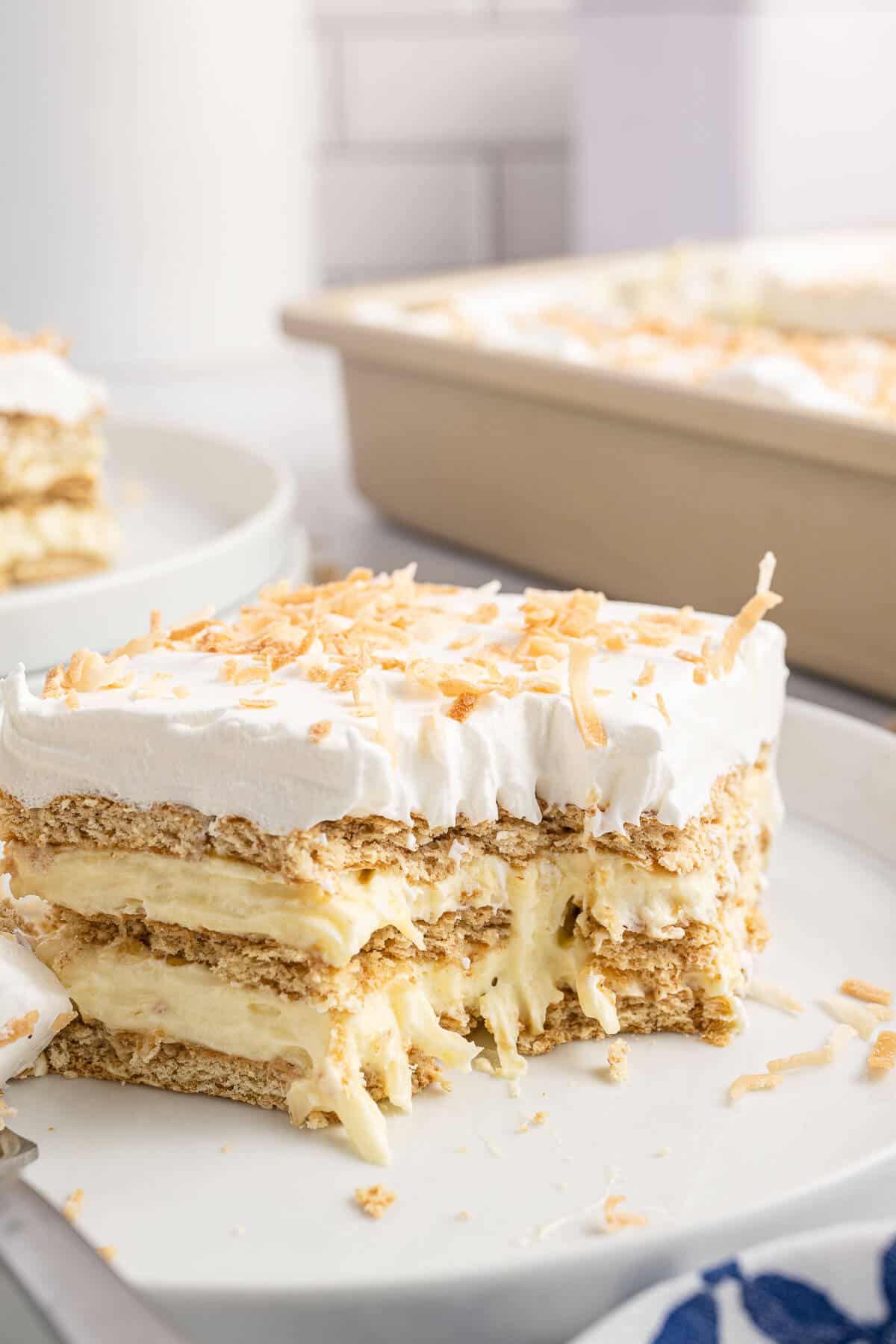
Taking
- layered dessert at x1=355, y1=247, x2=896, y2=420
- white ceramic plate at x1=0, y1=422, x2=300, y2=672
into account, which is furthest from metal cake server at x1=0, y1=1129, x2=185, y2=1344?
layered dessert at x1=355, y1=247, x2=896, y2=420

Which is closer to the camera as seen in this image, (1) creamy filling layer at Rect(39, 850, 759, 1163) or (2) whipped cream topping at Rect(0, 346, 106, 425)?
(1) creamy filling layer at Rect(39, 850, 759, 1163)

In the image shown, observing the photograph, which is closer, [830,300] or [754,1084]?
[754,1084]

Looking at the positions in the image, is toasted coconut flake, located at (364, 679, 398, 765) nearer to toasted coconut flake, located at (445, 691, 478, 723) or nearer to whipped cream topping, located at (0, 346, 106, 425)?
toasted coconut flake, located at (445, 691, 478, 723)

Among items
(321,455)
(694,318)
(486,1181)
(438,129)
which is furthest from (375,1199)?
(438,129)

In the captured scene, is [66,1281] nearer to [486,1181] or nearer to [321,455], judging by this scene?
[486,1181]

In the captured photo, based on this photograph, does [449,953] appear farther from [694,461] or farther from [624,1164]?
[694,461]

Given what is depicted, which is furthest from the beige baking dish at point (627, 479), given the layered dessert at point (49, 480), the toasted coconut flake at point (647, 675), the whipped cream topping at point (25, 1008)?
the whipped cream topping at point (25, 1008)

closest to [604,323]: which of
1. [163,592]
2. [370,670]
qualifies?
[163,592]
